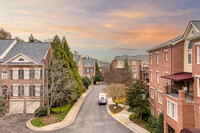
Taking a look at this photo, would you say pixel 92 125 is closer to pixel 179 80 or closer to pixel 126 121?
pixel 126 121

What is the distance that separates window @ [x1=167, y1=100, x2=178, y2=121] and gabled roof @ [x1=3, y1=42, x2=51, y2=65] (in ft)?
72.7

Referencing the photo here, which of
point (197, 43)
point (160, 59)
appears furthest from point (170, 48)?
point (197, 43)

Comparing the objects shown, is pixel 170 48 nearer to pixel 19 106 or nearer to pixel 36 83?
pixel 36 83

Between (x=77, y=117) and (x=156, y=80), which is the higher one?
(x=156, y=80)

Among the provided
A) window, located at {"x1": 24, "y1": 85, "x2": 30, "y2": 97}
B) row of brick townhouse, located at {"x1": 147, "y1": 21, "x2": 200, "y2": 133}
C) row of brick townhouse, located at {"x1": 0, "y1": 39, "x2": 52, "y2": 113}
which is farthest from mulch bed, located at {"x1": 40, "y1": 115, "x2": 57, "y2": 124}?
row of brick townhouse, located at {"x1": 147, "y1": 21, "x2": 200, "y2": 133}

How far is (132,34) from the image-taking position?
3131 cm

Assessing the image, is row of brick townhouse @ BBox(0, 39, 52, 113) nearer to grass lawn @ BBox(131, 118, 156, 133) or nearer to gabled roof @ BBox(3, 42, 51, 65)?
gabled roof @ BBox(3, 42, 51, 65)

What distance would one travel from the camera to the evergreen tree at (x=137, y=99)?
20969 mm

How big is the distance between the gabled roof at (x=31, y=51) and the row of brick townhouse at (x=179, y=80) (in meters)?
20.2

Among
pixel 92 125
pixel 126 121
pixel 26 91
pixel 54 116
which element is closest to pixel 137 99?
pixel 126 121

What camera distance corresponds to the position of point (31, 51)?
30.5 metres

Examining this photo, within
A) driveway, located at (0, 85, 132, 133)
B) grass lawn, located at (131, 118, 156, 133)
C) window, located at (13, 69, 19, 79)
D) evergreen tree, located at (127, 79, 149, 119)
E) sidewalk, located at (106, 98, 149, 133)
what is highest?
window, located at (13, 69, 19, 79)

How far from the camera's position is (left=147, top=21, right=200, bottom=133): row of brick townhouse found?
12.4 meters

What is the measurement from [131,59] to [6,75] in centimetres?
4841
